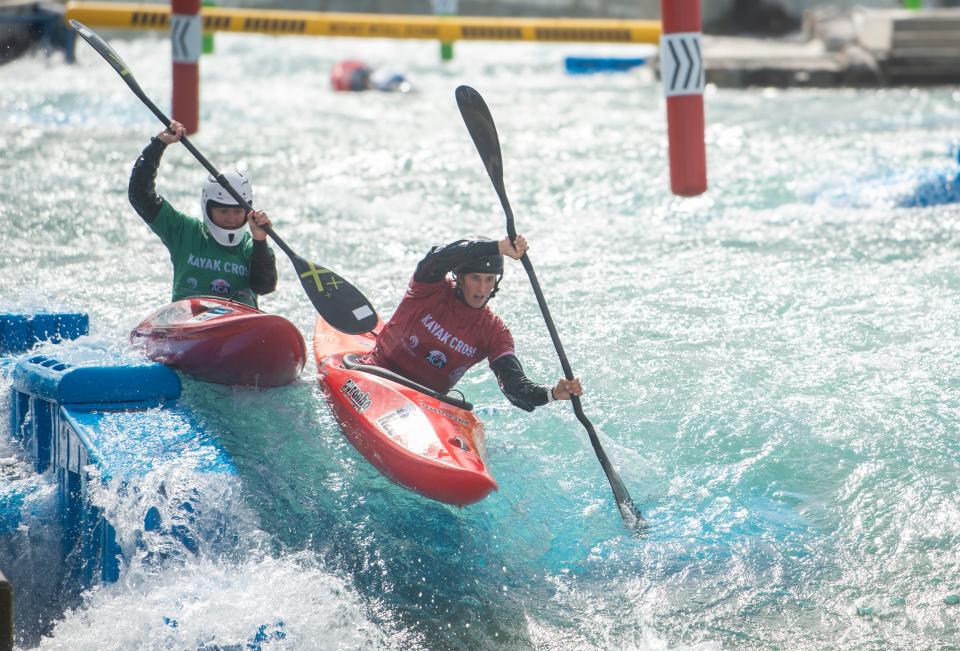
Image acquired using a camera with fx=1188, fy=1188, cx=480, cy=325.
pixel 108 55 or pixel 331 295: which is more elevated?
pixel 108 55

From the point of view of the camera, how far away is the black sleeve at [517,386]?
481 cm

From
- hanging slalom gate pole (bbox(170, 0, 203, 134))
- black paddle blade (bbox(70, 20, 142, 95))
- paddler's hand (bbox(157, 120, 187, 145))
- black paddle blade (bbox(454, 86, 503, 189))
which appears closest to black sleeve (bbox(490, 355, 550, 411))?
black paddle blade (bbox(454, 86, 503, 189))

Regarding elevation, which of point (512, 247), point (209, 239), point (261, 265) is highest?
point (512, 247)

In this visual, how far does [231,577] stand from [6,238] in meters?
4.99

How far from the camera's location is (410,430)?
446 cm

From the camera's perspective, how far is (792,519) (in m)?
4.79

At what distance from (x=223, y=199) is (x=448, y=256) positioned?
1290mm

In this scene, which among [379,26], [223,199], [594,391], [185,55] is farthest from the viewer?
[379,26]

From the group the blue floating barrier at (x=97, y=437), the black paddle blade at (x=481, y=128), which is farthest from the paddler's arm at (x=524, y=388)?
the blue floating barrier at (x=97, y=437)

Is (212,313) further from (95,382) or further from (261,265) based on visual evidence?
(95,382)

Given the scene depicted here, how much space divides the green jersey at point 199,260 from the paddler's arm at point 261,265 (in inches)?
2.7

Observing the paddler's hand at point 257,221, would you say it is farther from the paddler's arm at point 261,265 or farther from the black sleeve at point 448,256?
the black sleeve at point 448,256

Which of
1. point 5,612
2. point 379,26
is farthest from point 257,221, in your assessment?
point 379,26

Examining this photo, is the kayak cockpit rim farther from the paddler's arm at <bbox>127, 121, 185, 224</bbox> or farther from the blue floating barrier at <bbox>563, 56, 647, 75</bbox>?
the blue floating barrier at <bbox>563, 56, 647, 75</bbox>
